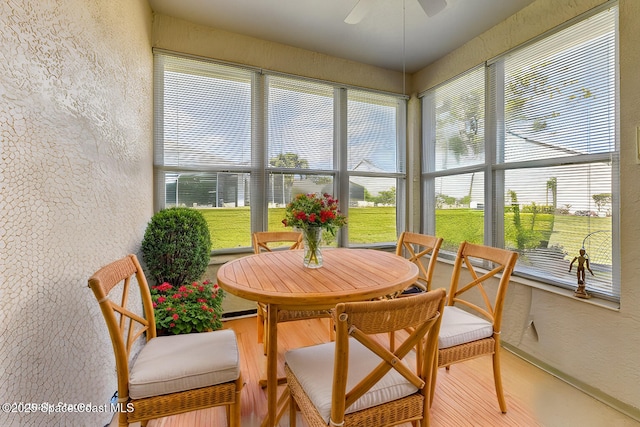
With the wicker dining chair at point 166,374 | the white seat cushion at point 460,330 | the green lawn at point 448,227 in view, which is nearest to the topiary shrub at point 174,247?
the green lawn at point 448,227

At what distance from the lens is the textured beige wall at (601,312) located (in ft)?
5.41

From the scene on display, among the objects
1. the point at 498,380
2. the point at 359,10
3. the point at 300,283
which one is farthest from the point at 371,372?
the point at 359,10

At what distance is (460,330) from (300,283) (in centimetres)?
100

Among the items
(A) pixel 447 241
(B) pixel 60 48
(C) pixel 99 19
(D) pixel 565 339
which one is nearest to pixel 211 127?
(C) pixel 99 19

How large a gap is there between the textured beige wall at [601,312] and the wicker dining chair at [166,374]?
227 cm

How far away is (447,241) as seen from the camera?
126 inches

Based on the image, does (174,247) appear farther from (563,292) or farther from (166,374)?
(563,292)

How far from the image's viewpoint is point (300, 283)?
1352mm

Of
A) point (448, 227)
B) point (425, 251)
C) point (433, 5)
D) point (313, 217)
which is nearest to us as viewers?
point (313, 217)

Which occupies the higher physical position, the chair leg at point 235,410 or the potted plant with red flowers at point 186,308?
the potted plant with red flowers at point 186,308

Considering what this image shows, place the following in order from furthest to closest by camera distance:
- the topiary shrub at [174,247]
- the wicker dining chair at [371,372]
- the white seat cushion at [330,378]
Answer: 1. the topiary shrub at [174,247]
2. the white seat cushion at [330,378]
3. the wicker dining chair at [371,372]

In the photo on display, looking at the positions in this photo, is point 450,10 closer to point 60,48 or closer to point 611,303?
point 611,303

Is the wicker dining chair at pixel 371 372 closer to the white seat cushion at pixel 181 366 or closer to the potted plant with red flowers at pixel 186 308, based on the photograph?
the white seat cushion at pixel 181 366

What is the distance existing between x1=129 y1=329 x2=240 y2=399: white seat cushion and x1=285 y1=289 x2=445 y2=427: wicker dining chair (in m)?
0.30
